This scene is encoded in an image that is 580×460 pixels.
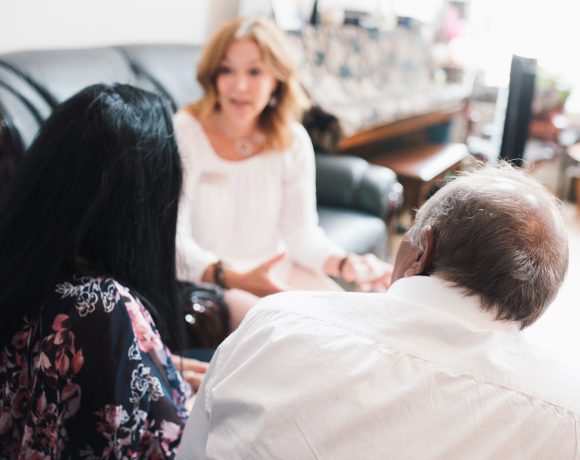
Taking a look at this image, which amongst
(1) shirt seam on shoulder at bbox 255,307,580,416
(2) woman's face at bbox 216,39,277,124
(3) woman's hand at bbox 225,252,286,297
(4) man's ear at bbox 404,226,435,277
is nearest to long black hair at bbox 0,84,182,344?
(1) shirt seam on shoulder at bbox 255,307,580,416

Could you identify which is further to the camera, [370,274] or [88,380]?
[370,274]

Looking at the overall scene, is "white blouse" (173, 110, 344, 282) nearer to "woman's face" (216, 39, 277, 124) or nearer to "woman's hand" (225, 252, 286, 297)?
"woman's face" (216, 39, 277, 124)

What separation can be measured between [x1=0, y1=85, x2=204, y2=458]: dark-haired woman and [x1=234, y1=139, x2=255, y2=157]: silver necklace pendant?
3.19 ft

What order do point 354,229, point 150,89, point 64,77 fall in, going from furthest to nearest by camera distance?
point 354,229, point 64,77, point 150,89

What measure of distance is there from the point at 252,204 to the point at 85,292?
3.71 feet

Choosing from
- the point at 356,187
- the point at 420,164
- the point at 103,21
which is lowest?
the point at 420,164

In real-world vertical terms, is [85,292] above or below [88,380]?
above

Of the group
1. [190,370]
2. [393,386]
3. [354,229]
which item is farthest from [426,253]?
[354,229]

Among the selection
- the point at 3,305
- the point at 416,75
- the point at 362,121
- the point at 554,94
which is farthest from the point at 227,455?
the point at 554,94

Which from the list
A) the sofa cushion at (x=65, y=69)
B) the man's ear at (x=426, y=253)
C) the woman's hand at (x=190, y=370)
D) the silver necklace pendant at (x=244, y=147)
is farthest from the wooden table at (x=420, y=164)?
the man's ear at (x=426, y=253)

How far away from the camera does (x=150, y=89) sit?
169 centimetres

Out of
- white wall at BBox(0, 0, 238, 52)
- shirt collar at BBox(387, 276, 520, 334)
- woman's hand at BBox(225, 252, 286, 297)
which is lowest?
woman's hand at BBox(225, 252, 286, 297)

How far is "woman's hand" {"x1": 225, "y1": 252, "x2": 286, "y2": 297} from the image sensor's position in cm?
173

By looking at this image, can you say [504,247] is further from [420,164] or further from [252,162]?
[420,164]
